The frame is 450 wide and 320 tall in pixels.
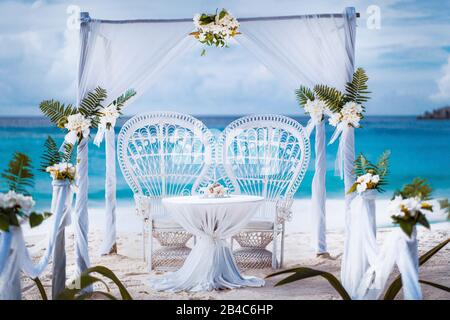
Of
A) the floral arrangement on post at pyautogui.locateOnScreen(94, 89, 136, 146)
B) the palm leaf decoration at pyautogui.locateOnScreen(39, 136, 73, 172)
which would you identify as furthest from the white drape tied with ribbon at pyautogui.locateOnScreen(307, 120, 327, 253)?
the palm leaf decoration at pyautogui.locateOnScreen(39, 136, 73, 172)

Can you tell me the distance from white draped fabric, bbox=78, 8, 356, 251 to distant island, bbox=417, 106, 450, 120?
31.4 ft

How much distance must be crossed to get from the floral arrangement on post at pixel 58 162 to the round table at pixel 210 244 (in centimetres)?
94

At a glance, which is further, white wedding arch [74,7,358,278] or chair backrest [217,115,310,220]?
chair backrest [217,115,310,220]

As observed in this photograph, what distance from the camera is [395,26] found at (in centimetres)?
1334

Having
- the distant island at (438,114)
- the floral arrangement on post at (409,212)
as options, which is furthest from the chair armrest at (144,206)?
the distant island at (438,114)

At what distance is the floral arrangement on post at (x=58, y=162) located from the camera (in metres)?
4.08

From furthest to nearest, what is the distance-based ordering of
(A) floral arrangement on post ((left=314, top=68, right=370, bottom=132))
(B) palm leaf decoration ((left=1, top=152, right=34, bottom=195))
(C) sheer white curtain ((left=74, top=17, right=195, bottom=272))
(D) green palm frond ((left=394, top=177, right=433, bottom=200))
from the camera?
(C) sheer white curtain ((left=74, top=17, right=195, bottom=272)) → (A) floral arrangement on post ((left=314, top=68, right=370, bottom=132)) → (B) palm leaf decoration ((left=1, top=152, right=34, bottom=195)) → (D) green palm frond ((left=394, top=177, right=433, bottom=200))

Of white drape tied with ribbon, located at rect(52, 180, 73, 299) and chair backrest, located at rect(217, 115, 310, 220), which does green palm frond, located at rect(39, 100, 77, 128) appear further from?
chair backrest, located at rect(217, 115, 310, 220)

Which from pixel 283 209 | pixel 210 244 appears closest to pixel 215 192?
pixel 210 244

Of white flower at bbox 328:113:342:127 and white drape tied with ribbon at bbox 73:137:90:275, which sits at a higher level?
white flower at bbox 328:113:342:127

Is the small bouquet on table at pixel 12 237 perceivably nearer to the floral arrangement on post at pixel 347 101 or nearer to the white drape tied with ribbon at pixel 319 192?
the floral arrangement on post at pixel 347 101

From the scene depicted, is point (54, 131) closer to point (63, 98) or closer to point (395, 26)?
point (63, 98)

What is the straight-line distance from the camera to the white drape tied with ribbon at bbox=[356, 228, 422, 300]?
3309 millimetres

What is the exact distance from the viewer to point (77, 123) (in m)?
4.48
